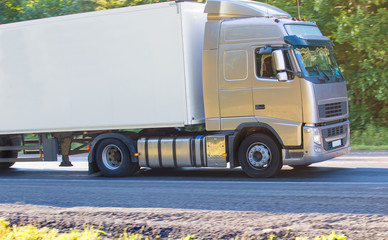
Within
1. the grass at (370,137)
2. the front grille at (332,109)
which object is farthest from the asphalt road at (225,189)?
the grass at (370,137)

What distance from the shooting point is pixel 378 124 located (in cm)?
1994

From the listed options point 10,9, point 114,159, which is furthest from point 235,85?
point 10,9

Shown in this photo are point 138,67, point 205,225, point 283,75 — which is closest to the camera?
point 205,225

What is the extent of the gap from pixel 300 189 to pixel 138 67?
14.8 feet

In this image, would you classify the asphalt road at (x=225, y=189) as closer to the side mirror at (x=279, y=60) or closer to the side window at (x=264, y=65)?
the side window at (x=264, y=65)

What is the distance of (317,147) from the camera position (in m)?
10.3

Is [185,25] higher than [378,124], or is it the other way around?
[185,25]

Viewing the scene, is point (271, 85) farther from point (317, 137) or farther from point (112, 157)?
point (112, 157)

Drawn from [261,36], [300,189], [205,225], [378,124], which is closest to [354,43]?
[378,124]

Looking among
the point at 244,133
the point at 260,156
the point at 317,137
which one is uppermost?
the point at 244,133

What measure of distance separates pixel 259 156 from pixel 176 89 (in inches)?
86.7

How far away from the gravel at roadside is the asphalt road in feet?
1.45

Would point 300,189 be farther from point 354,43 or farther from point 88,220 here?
point 354,43

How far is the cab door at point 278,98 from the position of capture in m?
10.3
